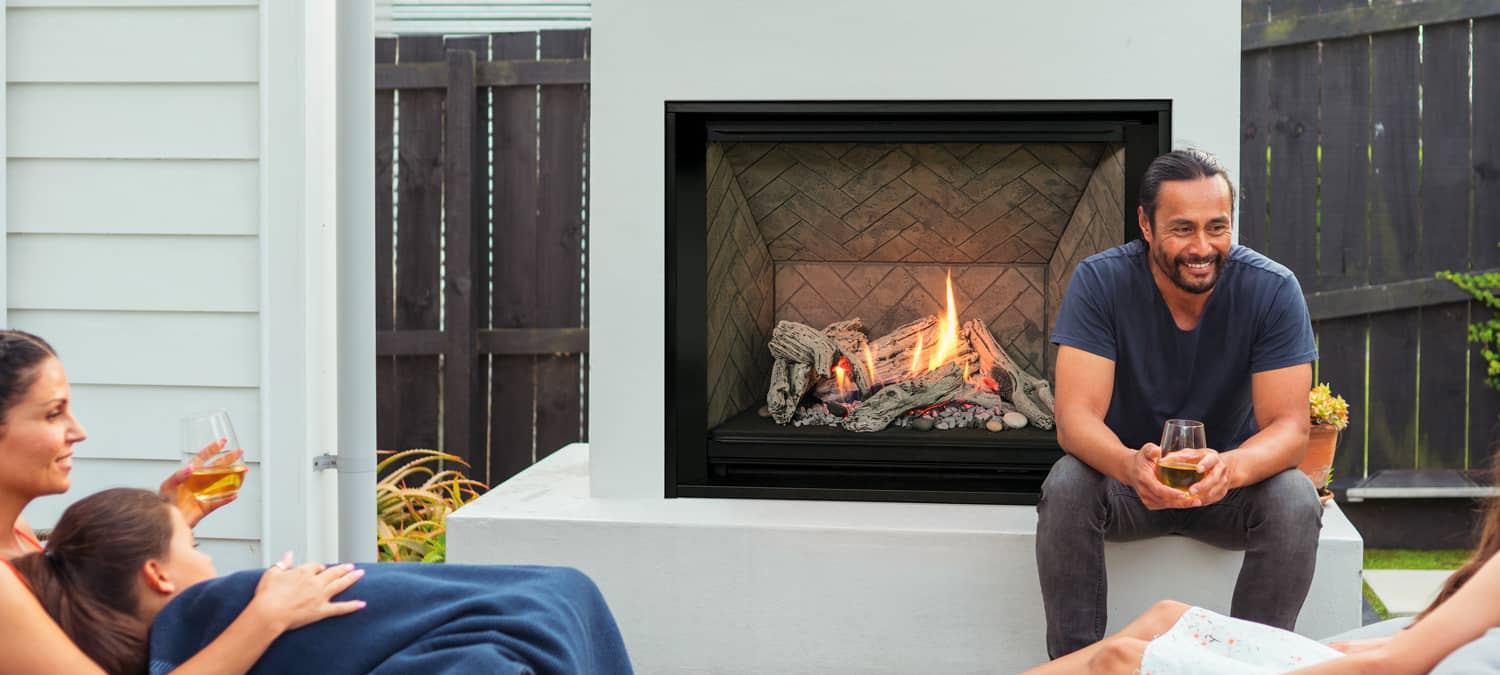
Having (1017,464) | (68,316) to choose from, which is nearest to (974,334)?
(1017,464)

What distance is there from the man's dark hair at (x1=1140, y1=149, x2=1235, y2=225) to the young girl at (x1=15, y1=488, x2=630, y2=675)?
1.47m

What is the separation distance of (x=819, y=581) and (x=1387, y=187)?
2.31 metres

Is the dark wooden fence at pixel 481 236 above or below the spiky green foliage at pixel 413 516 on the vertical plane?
above

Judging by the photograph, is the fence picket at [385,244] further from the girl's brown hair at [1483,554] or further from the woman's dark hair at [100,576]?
the girl's brown hair at [1483,554]

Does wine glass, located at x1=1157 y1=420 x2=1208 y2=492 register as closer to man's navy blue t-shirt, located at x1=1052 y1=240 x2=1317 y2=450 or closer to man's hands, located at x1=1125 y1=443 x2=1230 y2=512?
man's hands, located at x1=1125 y1=443 x2=1230 y2=512

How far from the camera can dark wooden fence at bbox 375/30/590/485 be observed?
4.14 metres

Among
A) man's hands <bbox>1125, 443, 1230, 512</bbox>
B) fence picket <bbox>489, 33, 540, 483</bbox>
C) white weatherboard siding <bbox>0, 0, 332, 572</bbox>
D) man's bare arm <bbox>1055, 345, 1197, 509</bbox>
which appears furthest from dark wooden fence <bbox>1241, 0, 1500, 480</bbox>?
white weatherboard siding <bbox>0, 0, 332, 572</bbox>

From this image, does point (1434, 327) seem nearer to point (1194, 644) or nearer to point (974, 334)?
point (974, 334)

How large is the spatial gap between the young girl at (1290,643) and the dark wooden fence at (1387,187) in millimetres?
2473

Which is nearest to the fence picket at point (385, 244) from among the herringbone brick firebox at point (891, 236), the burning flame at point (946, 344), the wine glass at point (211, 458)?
the herringbone brick firebox at point (891, 236)

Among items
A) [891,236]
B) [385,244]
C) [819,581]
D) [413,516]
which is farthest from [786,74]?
[385,244]

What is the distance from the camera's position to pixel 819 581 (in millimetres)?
2740

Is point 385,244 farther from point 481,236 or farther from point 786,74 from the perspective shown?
point 786,74

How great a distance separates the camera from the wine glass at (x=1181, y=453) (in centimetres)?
203
